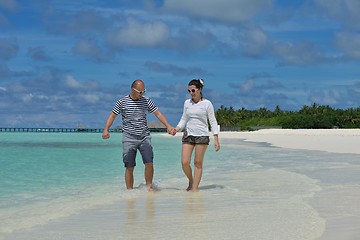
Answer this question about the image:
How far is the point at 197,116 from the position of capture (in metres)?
8.52

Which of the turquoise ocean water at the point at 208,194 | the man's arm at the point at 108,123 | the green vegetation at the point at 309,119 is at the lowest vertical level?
the turquoise ocean water at the point at 208,194

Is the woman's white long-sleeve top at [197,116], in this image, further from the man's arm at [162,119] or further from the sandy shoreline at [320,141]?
the sandy shoreline at [320,141]

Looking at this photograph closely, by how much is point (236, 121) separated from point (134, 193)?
4848 inches

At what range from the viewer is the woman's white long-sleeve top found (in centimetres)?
849

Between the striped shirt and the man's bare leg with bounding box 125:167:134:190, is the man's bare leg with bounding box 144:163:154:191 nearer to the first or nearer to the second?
the man's bare leg with bounding box 125:167:134:190

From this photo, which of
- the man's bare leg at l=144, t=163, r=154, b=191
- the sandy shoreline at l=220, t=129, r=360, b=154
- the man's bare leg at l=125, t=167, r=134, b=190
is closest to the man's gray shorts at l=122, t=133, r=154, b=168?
the man's bare leg at l=144, t=163, r=154, b=191

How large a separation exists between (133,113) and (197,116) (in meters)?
1.00

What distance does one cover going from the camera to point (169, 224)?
5613 millimetres

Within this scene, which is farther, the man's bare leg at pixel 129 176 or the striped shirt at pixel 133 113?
the man's bare leg at pixel 129 176

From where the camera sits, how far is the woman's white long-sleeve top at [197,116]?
8492mm

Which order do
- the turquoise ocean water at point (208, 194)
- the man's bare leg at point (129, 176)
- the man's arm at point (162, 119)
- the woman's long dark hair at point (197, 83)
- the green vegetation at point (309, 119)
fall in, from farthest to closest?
1. the green vegetation at point (309, 119)
2. the man's bare leg at point (129, 176)
3. the man's arm at point (162, 119)
4. the woman's long dark hair at point (197, 83)
5. the turquoise ocean water at point (208, 194)

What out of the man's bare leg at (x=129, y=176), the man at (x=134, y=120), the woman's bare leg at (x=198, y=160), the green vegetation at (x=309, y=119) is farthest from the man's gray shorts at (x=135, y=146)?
the green vegetation at (x=309, y=119)

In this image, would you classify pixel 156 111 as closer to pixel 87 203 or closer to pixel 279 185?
pixel 87 203

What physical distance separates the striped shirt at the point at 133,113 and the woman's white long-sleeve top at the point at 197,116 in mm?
601
